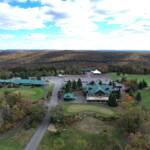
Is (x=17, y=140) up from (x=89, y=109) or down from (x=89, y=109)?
down

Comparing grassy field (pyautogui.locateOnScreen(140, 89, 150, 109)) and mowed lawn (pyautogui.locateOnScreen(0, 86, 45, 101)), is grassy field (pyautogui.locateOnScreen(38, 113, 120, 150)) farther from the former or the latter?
mowed lawn (pyautogui.locateOnScreen(0, 86, 45, 101))

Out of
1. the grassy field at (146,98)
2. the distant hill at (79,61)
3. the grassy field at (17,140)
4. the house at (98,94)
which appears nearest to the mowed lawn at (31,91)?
the house at (98,94)

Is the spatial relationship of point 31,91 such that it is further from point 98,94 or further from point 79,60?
point 79,60

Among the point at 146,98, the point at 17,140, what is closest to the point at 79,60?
the point at 146,98

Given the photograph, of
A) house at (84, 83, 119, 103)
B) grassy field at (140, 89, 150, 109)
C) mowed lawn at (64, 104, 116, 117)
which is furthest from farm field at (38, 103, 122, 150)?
grassy field at (140, 89, 150, 109)

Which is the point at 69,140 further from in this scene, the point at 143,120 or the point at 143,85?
the point at 143,85

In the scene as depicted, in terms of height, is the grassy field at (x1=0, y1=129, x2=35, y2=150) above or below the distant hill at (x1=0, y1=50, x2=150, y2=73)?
below
